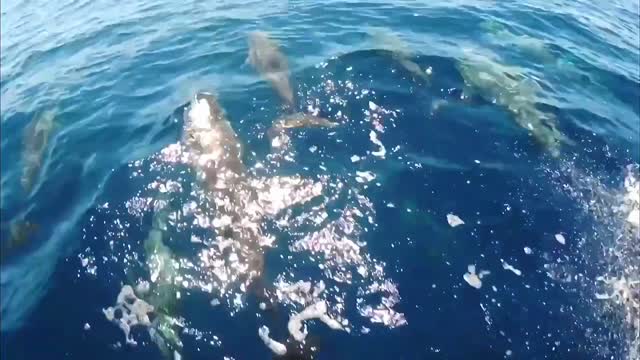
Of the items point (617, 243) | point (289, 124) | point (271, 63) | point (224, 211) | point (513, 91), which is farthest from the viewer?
point (271, 63)

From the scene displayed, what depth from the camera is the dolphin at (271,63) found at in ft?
33.9

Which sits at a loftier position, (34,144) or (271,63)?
(271,63)

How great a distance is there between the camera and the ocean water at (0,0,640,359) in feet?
23.6

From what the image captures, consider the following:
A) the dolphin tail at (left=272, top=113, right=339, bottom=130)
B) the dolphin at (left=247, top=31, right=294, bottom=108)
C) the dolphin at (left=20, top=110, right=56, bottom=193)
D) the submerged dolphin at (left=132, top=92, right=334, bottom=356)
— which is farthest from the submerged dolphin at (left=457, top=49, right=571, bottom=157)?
the dolphin at (left=20, top=110, right=56, bottom=193)

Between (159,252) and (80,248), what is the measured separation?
44.5 inches

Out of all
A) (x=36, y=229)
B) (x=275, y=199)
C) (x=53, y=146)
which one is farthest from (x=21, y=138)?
(x=275, y=199)

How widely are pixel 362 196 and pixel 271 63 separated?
13.7 feet

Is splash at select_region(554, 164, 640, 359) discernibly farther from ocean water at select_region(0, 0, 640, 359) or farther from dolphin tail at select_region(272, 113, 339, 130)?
dolphin tail at select_region(272, 113, 339, 130)

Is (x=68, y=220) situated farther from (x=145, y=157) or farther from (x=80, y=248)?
(x=145, y=157)

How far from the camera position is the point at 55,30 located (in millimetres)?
14617

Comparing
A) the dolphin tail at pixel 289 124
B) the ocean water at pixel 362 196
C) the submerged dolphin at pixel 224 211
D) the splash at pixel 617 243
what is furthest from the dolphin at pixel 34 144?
the splash at pixel 617 243

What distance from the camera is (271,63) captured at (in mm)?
11359

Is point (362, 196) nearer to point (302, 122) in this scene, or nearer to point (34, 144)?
point (302, 122)

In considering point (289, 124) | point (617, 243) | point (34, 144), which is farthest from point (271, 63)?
point (617, 243)
